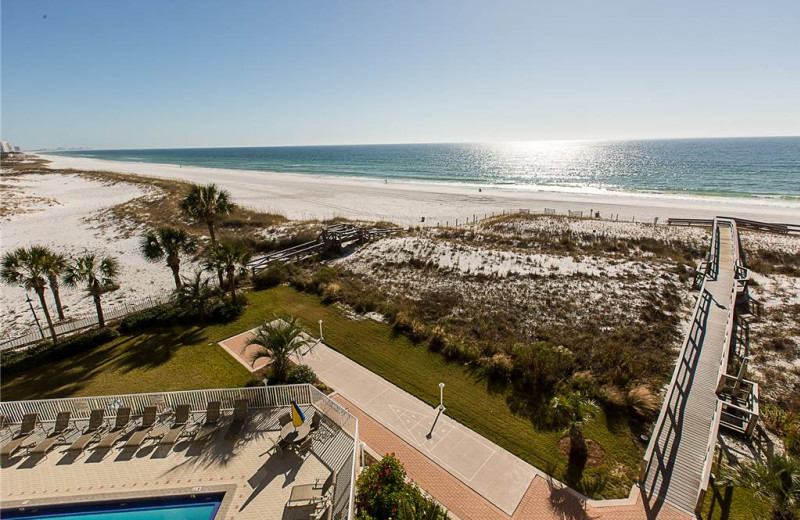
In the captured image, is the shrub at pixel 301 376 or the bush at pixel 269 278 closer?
the shrub at pixel 301 376

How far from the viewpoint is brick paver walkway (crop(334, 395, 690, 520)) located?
9.08 metres

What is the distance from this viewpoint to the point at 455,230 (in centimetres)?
3647

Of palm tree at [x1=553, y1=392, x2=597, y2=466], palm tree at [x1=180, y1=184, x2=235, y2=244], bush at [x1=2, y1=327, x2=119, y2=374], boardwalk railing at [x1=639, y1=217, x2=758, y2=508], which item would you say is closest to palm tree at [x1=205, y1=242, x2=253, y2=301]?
palm tree at [x1=180, y1=184, x2=235, y2=244]

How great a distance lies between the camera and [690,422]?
437 inches

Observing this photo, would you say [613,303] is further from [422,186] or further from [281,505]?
[422,186]

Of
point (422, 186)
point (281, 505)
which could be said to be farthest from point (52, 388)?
point (422, 186)

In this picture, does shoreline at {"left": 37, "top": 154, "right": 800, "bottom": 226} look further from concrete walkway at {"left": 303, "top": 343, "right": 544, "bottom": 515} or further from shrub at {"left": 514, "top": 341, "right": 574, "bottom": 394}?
concrete walkway at {"left": 303, "top": 343, "right": 544, "bottom": 515}

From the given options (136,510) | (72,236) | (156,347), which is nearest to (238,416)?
(136,510)

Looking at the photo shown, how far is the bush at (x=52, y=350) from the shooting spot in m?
15.6

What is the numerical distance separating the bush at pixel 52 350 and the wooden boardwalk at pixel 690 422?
2289cm

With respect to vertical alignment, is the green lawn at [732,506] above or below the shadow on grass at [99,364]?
above

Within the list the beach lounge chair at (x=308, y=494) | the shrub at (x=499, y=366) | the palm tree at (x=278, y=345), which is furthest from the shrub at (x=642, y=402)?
the palm tree at (x=278, y=345)

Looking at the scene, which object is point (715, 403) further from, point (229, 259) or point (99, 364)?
point (99, 364)

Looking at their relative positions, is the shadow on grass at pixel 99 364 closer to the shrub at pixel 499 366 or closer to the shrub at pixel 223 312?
the shrub at pixel 223 312
